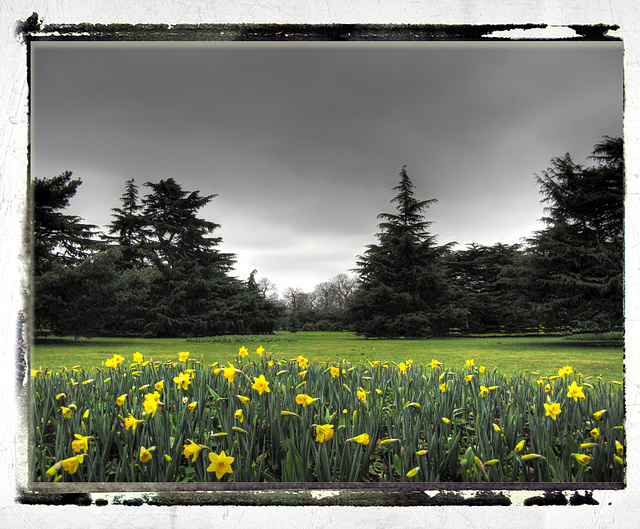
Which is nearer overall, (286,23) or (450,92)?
(286,23)

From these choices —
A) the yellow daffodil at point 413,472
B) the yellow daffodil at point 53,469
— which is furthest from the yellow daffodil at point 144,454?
the yellow daffodil at point 413,472

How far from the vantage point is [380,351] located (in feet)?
12.6

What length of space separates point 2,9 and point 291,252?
74.2 inches

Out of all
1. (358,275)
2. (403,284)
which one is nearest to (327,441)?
(358,275)

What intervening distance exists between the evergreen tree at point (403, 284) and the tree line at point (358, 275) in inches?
0.6

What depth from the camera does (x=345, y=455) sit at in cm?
131

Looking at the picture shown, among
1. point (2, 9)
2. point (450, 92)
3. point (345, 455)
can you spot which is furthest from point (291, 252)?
point (2, 9)

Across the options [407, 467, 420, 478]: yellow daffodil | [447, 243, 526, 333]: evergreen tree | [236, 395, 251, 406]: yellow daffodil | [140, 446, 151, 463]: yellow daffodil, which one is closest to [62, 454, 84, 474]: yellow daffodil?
[140, 446, 151, 463]: yellow daffodil

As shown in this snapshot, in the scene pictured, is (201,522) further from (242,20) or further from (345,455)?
(242,20)

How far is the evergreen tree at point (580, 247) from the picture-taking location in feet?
7.63

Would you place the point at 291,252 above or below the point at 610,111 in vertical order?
below

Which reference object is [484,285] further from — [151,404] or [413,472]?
[151,404]

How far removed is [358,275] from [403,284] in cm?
96

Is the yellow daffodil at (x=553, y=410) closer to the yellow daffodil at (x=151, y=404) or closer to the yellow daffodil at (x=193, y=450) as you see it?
the yellow daffodil at (x=193, y=450)
